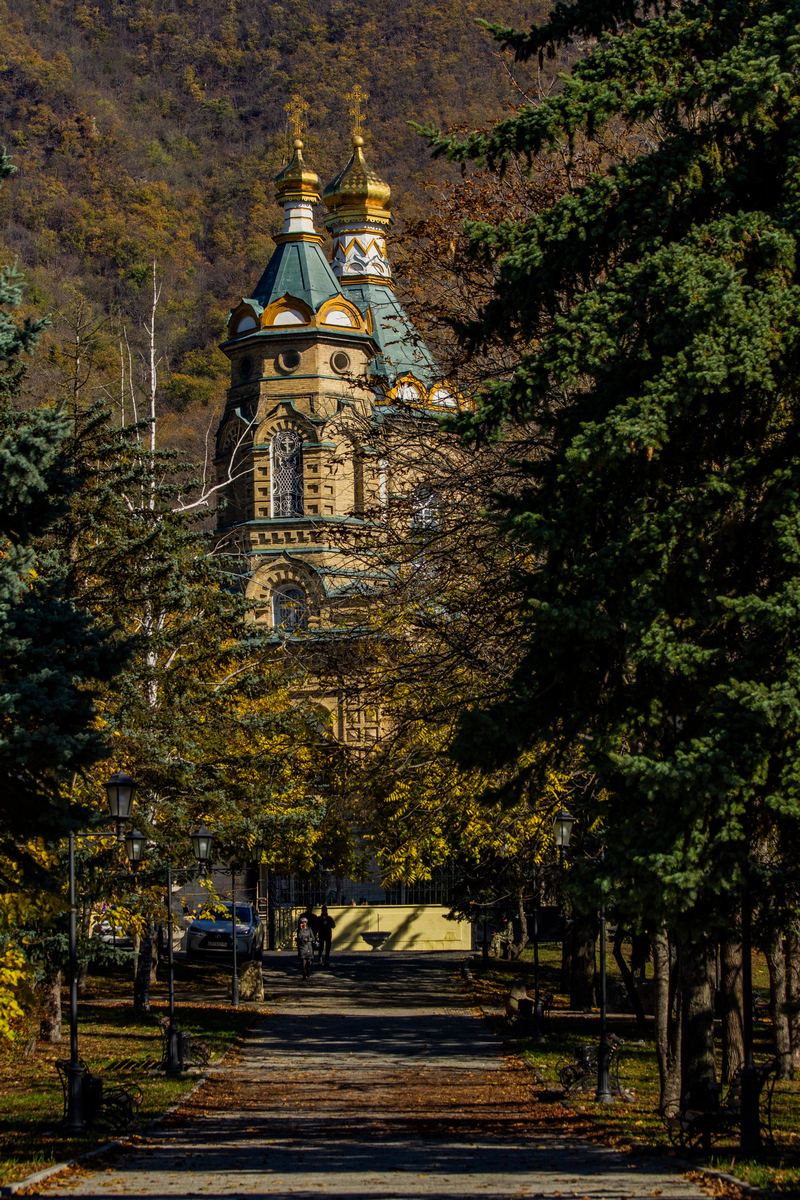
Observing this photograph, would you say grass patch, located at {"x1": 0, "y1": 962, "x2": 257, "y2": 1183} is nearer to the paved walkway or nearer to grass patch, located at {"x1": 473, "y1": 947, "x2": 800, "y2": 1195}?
the paved walkway

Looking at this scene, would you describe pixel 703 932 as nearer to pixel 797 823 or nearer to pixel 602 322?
pixel 797 823

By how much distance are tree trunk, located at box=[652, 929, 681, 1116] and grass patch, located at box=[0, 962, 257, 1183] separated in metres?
5.07

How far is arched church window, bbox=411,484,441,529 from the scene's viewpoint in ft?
57.4

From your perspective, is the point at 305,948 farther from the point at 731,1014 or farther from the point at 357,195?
the point at 357,195

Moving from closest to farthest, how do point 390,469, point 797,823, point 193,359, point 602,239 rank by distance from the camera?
point 797,823 → point 602,239 → point 390,469 → point 193,359

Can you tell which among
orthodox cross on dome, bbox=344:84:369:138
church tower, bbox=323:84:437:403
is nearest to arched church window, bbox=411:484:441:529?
church tower, bbox=323:84:437:403

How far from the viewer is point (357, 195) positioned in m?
51.8

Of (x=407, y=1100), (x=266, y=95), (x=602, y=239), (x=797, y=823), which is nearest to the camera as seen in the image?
(x=797, y=823)

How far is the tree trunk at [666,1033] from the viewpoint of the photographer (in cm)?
1527

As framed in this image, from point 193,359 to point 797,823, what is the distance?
8843cm

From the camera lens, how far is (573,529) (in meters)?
11.0

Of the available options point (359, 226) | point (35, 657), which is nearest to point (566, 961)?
point (35, 657)

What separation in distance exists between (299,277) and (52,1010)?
2800cm

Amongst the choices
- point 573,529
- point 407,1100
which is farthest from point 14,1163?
point 573,529
